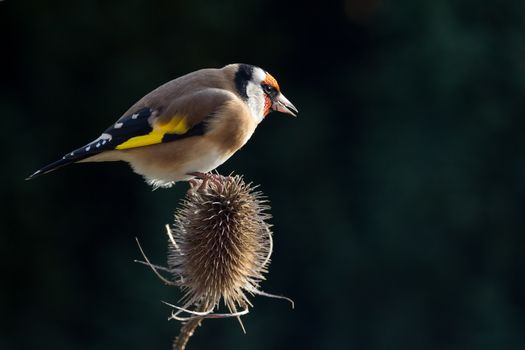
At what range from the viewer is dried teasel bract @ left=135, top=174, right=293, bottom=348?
479 centimetres

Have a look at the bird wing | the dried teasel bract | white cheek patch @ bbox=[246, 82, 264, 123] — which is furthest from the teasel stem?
white cheek patch @ bbox=[246, 82, 264, 123]

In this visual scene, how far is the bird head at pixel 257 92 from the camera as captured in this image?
510 centimetres

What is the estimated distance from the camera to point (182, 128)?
16.0 feet

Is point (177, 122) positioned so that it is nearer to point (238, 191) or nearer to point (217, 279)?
point (238, 191)

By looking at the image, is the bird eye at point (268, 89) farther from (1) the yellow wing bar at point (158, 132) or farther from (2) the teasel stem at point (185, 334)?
(2) the teasel stem at point (185, 334)

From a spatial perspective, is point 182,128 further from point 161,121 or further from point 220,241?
point 220,241

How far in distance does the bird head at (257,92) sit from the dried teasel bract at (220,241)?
500 millimetres

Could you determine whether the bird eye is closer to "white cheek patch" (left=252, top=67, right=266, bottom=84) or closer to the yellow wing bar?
"white cheek patch" (left=252, top=67, right=266, bottom=84)

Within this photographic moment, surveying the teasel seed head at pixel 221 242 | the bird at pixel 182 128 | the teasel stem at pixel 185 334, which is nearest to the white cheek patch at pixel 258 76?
the bird at pixel 182 128

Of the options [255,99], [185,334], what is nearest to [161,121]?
[255,99]

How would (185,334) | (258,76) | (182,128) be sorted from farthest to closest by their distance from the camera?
(258,76)
(182,128)
(185,334)

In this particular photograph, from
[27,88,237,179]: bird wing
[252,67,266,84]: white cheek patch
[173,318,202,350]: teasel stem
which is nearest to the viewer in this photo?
[173,318,202,350]: teasel stem

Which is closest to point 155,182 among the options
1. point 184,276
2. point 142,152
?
point 142,152

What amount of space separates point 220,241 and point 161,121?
2.13 feet
